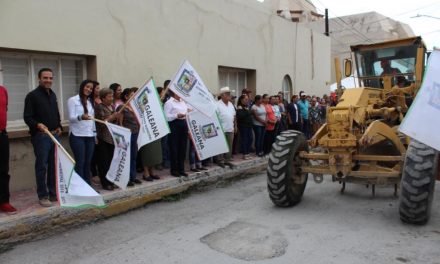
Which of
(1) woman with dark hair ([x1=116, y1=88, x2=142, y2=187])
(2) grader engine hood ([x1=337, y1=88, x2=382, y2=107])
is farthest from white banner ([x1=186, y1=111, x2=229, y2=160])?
(2) grader engine hood ([x1=337, y1=88, x2=382, y2=107])

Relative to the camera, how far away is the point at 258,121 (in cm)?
1038

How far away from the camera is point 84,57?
7703 mm

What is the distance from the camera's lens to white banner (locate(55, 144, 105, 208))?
480cm

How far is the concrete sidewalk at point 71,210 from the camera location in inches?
196

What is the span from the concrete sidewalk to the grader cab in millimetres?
1940

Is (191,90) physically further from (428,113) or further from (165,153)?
(428,113)

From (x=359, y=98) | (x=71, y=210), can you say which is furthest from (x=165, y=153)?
(x=359, y=98)

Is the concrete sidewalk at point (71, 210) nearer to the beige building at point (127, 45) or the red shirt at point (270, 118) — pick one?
the beige building at point (127, 45)

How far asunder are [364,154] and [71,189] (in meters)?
4.04

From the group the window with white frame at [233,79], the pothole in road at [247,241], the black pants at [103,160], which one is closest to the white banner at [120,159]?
the black pants at [103,160]

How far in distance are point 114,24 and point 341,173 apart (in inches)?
194

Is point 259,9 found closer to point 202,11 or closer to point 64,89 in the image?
point 202,11

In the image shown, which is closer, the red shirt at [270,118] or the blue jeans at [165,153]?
the blue jeans at [165,153]

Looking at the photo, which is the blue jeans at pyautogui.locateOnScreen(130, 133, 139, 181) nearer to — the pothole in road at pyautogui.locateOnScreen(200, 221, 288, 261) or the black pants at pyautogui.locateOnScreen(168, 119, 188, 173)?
the black pants at pyautogui.locateOnScreen(168, 119, 188, 173)
